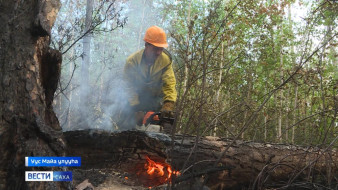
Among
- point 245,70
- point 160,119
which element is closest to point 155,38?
point 160,119

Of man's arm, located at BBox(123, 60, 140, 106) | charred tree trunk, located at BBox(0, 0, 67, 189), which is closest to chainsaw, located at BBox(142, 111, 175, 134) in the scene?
man's arm, located at BBox(123, 60, 140, 106)

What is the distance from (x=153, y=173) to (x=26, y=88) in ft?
6.06

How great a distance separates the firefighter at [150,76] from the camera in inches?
184

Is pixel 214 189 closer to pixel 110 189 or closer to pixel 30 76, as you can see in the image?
pixel 110 189

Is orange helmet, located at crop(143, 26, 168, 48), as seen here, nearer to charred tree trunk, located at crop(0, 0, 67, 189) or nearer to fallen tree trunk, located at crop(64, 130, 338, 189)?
fallen tree trunk, located at crop(64, 130, 338, 189)

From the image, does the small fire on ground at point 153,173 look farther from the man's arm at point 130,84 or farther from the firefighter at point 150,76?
the man's arm at point 130,84

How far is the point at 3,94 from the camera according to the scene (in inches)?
74.5

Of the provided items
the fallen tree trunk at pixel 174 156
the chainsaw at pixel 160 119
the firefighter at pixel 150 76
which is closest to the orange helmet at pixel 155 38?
the firefighter at pixel 150 76

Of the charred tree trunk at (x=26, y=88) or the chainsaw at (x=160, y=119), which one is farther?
the chainsaw at (x=160, y=119)

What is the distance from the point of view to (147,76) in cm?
491

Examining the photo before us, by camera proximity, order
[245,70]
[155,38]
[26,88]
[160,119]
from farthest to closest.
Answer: [245,70] < [155,38] < [160,119] < [26,88]

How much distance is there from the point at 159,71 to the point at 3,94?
10.3 feet

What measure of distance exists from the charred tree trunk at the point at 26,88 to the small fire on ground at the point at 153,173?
1344mm

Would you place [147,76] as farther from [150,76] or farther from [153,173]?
[153,173]
